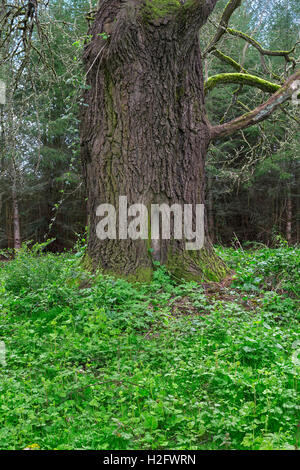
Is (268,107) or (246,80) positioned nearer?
(268,107)

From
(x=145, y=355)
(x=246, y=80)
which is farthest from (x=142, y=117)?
(x=246, y=80)

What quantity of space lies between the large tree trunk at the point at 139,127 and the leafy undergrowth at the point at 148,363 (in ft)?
1.21

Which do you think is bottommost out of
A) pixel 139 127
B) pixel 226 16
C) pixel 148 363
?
pixel 148 363

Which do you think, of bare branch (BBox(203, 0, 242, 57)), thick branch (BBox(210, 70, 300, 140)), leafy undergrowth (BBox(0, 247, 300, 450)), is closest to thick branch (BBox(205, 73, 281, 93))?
bare branch (BBox(203, 0, 242, 57))

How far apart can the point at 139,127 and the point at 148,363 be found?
9.95 feet

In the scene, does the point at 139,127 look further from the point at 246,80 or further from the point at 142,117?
the point at 246,80

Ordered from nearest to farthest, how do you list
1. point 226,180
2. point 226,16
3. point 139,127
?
1. point 139,127
2. point 226,16
3. point 226,180

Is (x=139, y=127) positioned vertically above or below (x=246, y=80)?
below

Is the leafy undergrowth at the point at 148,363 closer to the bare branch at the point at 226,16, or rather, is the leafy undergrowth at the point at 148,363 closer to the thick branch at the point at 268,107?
the thick branch at the point at 268,107

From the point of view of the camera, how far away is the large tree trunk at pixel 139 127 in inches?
202

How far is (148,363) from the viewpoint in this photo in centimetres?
340

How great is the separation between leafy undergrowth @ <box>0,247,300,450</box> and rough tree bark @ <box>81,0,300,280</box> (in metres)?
0.39

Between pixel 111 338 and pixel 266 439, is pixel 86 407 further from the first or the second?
pixel 266 439

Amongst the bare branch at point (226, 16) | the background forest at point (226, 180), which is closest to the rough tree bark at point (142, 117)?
the bare branch at point (226, 16)
